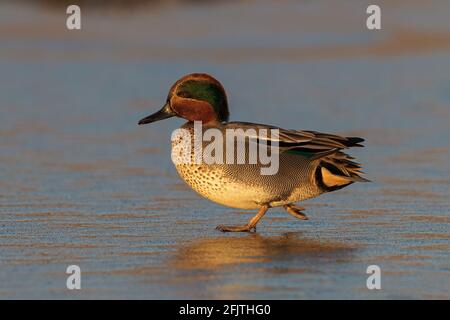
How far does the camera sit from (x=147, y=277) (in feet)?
19.3

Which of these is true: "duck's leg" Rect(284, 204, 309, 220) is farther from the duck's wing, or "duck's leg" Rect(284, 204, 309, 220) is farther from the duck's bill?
the duck's bill

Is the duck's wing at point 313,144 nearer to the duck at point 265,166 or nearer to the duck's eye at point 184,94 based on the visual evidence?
the duck at point 265,166

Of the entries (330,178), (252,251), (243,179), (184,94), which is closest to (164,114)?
(184,94)

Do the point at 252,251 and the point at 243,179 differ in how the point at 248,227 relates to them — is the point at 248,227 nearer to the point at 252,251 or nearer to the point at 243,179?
the point at 243,179

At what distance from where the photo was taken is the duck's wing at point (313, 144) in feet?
24.0

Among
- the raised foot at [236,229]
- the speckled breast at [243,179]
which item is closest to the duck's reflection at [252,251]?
the raised foot at [236,229]

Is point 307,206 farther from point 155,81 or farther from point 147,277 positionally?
point 155,81

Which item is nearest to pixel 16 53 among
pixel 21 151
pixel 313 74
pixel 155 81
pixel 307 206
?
pixel 155 81

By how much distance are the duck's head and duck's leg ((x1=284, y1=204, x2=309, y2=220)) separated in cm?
71

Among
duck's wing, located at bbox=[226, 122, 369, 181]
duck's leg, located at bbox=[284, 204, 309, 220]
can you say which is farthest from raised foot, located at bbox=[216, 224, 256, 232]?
duck's wing, located at bbox=[226, 122, 369, 181]

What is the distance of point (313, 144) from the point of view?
7.34 metres

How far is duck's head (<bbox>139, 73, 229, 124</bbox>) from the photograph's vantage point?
7648 millimetres

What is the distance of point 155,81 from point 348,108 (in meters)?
3.07

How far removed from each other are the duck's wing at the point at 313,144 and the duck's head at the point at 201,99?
0.87 ft
